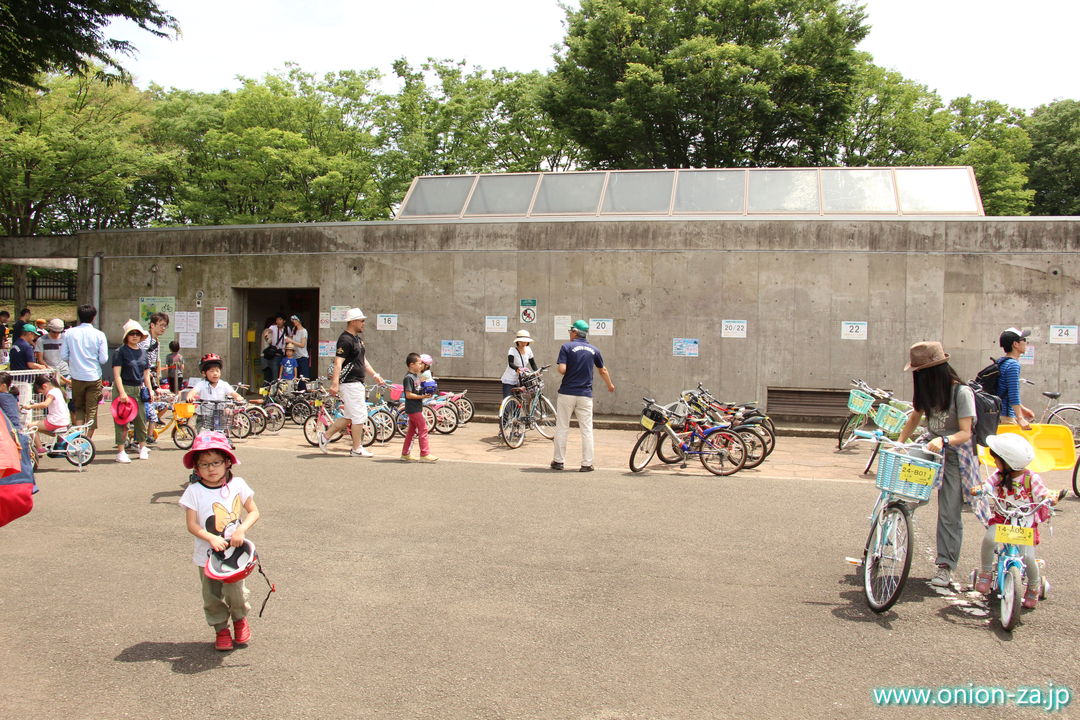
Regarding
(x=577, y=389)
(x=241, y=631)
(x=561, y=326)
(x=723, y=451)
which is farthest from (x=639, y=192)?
(x=241, y=631)

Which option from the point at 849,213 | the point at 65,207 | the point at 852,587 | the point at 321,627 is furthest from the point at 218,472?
the point at 65,207

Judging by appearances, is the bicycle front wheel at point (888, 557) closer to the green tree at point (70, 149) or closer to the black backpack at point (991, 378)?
the black backpack at point (991, 378)

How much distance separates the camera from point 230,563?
4301mm

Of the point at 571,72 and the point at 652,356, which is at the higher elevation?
the point at 571,72

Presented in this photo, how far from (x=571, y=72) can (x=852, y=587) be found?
2831 cm

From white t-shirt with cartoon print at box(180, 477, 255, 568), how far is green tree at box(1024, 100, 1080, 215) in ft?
149

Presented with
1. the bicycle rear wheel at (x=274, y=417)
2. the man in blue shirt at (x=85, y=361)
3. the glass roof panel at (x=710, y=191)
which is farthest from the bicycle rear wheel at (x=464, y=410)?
the man in blue shirt at (x=85, y=361)

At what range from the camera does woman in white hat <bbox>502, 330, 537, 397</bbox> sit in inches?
531

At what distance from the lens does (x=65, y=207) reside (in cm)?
3466

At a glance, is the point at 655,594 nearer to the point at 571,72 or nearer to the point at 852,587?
the point at 852,587

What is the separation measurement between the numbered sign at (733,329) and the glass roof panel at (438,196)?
19.9 feet

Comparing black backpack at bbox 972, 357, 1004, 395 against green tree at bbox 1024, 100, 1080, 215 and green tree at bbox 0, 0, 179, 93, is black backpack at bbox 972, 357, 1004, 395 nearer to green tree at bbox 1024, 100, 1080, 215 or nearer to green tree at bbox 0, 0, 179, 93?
green tree at bbox 0, 0, 179, 93

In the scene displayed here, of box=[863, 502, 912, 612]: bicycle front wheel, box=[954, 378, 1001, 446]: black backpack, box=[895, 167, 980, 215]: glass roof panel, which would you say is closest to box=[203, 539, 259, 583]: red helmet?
box=[863, 502, 912, 612]: bicycle front wheel

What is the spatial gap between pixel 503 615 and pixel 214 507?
1824 mm
